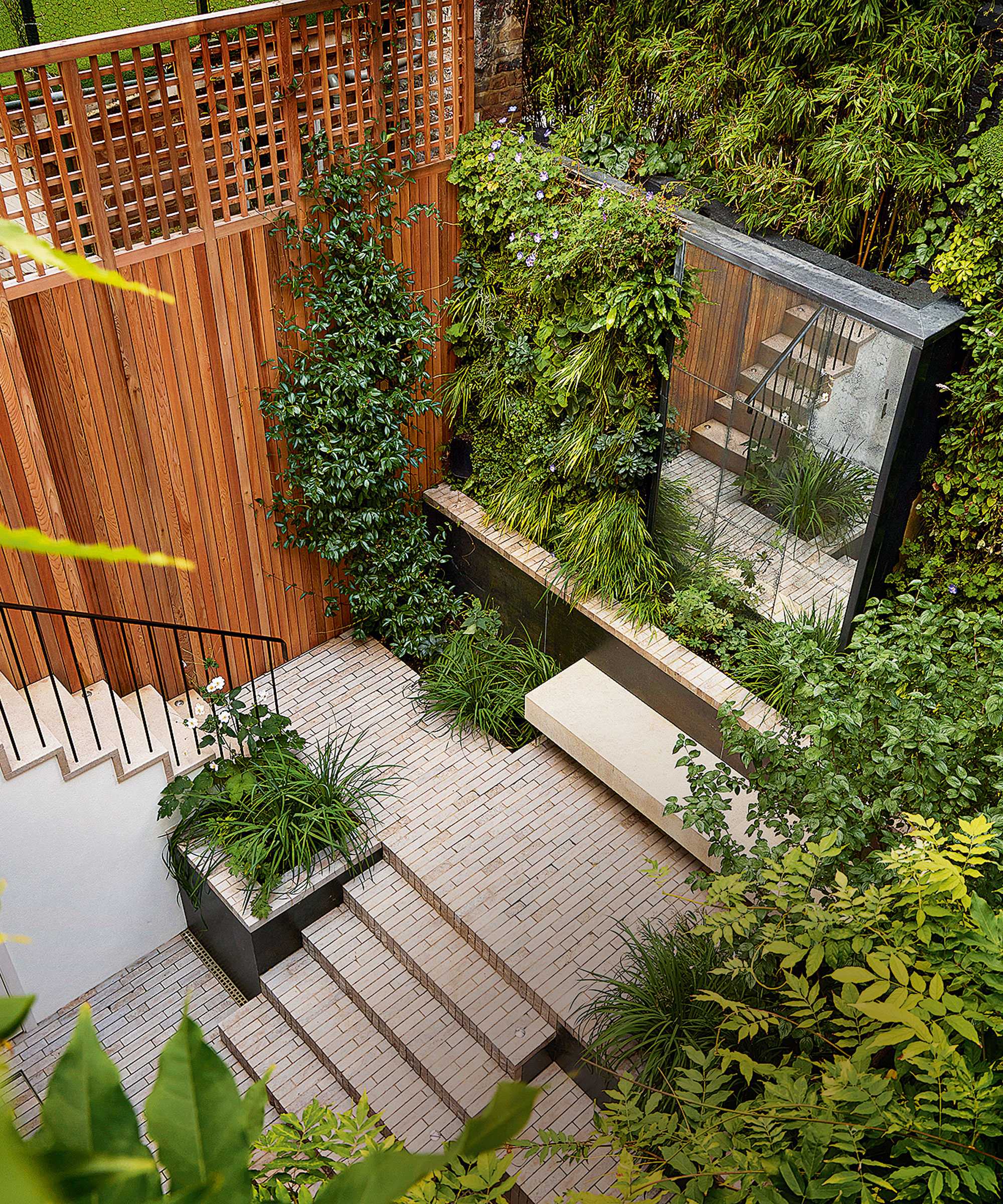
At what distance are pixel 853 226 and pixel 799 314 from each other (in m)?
0.56

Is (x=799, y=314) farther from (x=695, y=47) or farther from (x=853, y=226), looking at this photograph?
(x=695, y=47)

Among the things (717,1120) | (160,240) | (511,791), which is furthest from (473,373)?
(717,1120)

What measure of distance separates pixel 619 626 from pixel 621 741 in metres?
0.58

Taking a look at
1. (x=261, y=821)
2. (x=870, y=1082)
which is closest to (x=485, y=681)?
(x=261, y=821)

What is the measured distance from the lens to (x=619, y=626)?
539 cm

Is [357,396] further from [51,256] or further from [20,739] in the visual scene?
[51,256]

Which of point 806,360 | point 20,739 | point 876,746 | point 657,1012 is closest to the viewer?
point 876,746

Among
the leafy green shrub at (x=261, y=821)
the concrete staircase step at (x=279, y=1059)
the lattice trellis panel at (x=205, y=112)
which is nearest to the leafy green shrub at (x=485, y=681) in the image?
the leafy green shrub at (x=261, y=821)

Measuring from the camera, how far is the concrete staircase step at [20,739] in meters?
4.32

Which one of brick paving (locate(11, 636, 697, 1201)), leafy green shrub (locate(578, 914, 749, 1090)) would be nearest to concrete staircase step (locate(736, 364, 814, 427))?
brick paving (locate(11, 636, 697, 1201))

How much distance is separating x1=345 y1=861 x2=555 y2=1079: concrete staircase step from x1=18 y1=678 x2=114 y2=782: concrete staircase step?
1.33m

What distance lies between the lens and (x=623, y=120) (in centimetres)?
510

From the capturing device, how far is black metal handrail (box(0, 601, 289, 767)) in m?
4.57

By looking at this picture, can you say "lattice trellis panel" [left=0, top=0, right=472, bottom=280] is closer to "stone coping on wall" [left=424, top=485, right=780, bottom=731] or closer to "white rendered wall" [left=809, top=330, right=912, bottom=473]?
"stone coping on wall" [left=424, top=485, right=780, bottom=731]
